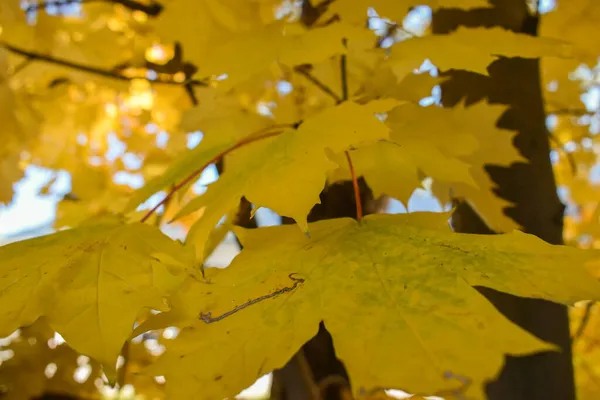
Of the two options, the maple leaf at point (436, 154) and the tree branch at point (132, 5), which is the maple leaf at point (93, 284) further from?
the tree branch at point (132, 5)

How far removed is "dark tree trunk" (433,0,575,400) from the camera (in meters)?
0.68

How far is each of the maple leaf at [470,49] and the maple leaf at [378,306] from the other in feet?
0.56

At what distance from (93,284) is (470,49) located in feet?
1.24

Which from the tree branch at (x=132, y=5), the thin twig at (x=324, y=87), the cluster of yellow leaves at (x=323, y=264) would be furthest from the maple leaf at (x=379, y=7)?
the tree branch at (x=132, y=5)

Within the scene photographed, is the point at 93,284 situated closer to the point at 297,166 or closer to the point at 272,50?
the point at 297,166

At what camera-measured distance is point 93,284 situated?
1.11 ft

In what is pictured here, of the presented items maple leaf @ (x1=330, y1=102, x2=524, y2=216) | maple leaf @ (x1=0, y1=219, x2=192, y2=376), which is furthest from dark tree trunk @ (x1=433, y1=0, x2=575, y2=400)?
maple leaf @ (x1=0, y1=219, x2=192, y2=376)

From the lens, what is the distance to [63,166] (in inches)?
56.4

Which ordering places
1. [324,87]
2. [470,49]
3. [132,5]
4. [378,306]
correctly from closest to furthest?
1. [378,306]
2. [470,49]
3. [324,87]
4. [132,5]

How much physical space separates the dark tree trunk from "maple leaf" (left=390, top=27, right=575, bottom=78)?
30 cm

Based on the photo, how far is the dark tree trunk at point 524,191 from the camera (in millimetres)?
679

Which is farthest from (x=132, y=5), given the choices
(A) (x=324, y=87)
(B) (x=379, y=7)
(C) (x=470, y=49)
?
(C) (x=470, y=49)

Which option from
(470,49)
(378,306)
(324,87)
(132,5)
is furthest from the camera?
(132,5)

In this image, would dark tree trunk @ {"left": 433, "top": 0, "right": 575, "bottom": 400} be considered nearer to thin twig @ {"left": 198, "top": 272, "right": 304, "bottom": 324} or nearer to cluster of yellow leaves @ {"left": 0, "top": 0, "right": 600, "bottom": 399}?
cluster of yellow leaves @ {"left": 0, "top": 0, "right": 600, "bottom": 399}
